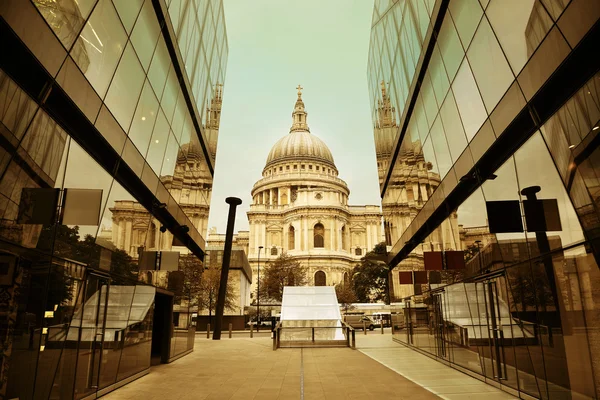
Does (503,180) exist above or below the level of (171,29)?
below

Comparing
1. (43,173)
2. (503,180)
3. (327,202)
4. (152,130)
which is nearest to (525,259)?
(503,180)

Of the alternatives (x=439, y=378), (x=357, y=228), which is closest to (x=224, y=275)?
(x=439, y=378)

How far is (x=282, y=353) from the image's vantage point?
1798 cm

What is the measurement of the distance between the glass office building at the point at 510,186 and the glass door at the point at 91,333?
25.8 feet

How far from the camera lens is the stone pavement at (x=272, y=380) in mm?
9048

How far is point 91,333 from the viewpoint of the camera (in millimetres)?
8469

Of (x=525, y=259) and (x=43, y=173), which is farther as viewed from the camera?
(x=525, y=259)

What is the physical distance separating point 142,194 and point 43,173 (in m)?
5.33

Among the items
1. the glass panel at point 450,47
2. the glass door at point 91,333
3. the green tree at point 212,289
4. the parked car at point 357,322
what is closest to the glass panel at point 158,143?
the glass door at point 91,333

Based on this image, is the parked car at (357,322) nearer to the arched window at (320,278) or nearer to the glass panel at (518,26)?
the glass panel at (518,26)

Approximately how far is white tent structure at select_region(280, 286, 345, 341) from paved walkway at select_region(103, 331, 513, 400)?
580 centimetres

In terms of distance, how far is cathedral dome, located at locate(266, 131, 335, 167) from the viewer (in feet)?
398

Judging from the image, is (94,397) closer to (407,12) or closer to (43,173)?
(43,173)

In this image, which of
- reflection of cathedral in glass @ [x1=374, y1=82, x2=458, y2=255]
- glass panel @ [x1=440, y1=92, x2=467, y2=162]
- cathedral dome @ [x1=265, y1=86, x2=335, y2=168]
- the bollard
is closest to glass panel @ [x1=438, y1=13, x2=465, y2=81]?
glass panel @ [x1=440, y1=92, x2=467, y2=162]
